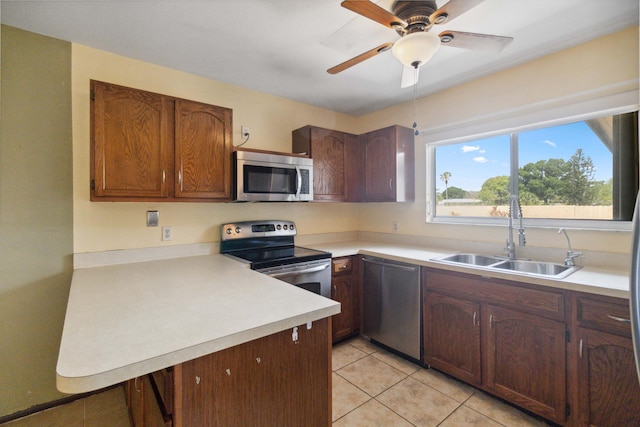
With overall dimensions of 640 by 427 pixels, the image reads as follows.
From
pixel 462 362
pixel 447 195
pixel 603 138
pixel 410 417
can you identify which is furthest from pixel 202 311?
pixel 603 138

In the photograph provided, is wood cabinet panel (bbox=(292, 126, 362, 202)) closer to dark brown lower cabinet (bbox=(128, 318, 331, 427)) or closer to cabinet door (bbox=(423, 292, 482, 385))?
cabinet door (bbox=(423, 292, 482, 385))

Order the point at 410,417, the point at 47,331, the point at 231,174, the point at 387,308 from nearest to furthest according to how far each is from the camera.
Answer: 1. the point at 410,417
2. the point at 47,331
3. the point at 231,174
4. the point at 387,308

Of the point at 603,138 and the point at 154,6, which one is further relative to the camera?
the point at 603,138

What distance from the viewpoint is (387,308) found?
2523mm

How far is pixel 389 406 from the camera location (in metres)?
1.86

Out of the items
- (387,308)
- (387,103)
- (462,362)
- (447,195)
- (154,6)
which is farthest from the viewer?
(387,103)

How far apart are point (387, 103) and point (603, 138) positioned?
5.91ft

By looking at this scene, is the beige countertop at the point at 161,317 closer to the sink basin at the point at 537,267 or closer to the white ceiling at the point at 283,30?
the white ceiling at the point at 283,30

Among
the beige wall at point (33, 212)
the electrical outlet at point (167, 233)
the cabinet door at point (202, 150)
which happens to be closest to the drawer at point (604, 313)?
the cabinet door at point (202, 150)

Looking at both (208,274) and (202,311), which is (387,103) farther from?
(202,311)

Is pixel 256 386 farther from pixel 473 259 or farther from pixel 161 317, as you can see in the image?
pixel 473 259

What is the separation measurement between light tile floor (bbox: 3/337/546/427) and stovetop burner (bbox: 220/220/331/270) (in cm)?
96

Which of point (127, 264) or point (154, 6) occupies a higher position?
point (154, 6)

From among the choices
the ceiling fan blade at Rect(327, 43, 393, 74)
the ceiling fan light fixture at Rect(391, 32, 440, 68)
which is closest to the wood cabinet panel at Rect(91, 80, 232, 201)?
the ceiling fan blade at Rect(327, 43, 393, 74)
